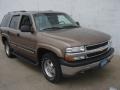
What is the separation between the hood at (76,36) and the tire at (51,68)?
1.68ft

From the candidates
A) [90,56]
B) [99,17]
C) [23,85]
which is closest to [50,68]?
[23,85]

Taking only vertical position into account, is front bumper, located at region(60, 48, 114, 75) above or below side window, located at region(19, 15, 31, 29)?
below

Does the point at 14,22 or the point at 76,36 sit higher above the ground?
the point at 76,36

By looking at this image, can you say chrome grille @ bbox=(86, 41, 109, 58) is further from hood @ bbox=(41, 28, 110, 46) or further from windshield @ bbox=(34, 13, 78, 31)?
windshield @ bbox=(34, 13, 78, 31)

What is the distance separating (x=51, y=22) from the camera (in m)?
5.72

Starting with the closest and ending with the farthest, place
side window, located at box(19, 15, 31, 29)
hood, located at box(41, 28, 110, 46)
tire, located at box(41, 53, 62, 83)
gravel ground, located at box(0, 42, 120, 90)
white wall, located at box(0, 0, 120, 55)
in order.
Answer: hood, located at box(41, 28, 110, 46), tire, located at box(41, 53, 62, 83), gravel ground, located at box(0, 42, 120, 90), side window, located at box(19, 15, 31, 29), white wall, located at box(0, 0, 120, 55)

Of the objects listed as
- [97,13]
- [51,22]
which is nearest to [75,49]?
[51,22]

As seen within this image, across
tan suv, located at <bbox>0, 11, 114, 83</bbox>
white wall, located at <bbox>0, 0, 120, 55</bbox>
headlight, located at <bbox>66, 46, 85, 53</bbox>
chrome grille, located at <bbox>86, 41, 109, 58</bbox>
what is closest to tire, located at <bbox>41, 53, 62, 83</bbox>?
tan suv, located at <bbox>0, 11, 114, 83</bbox>

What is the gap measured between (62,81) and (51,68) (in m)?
0.47

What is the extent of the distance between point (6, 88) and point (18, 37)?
6.29ft

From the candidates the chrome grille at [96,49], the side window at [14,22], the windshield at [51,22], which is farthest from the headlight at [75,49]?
the side window at [14,22]

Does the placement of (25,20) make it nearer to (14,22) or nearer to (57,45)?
(14,22)

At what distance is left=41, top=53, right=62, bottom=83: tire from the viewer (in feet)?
15.4

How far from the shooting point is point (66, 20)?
20.5ft
